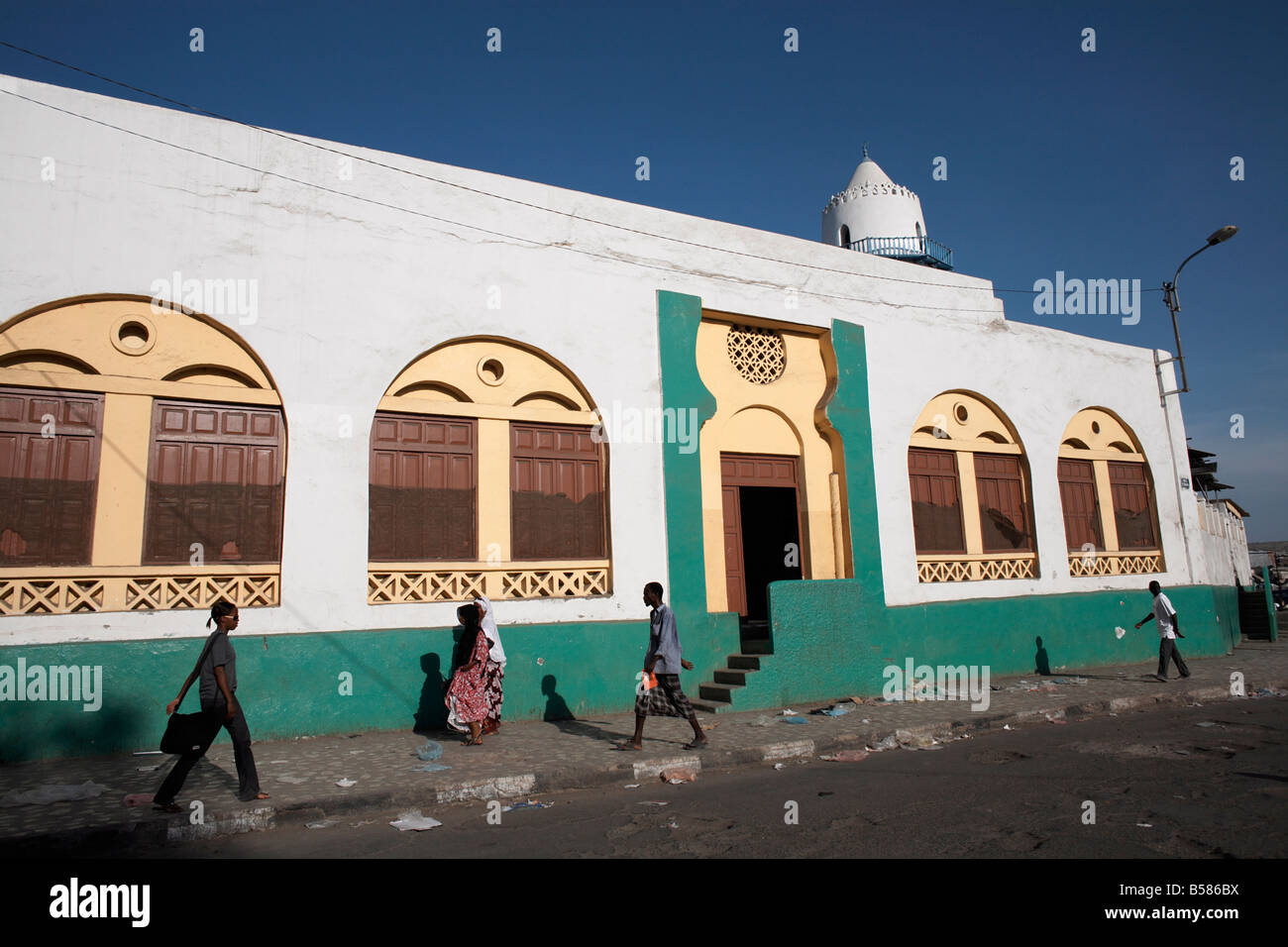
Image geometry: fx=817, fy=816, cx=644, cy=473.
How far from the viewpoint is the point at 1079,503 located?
48.2 ft

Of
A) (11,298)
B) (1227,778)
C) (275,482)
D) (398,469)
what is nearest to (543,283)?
(398,469)

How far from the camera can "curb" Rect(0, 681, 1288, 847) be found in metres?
5.30

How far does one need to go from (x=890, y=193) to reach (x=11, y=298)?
21.6 metres

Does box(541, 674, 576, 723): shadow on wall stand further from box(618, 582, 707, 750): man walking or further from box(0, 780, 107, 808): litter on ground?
box(0, 780, 107, 808): litter on ground

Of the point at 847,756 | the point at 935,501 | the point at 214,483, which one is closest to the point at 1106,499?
the point at 935,501

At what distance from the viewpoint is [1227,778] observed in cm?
596

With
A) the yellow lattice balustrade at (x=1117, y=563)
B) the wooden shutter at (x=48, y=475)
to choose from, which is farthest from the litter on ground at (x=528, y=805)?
the yellow lattice balustrade at (x=1117, y=563)

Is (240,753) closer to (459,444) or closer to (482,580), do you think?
→ (482,580)

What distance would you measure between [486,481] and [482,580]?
3.85 ft

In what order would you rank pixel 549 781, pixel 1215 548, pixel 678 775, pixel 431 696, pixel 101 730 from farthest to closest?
pixel 1215 548, pixel 431 696, pixel 101 730, pixel 678 775, pixel 549 781

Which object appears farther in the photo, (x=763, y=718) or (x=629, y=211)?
(x=629, y=211)

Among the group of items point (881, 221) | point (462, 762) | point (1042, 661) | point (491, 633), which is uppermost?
point (881, 221)
